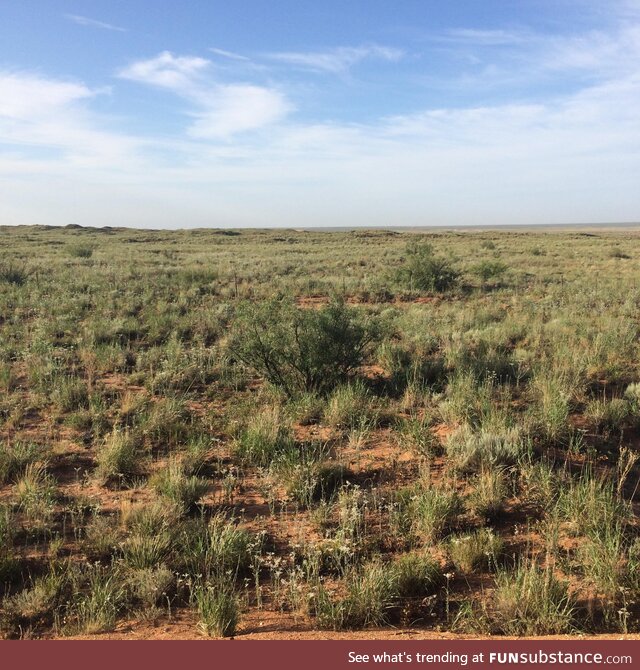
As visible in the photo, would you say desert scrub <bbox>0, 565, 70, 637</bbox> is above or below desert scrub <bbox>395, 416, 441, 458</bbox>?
below

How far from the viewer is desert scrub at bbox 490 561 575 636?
286cm

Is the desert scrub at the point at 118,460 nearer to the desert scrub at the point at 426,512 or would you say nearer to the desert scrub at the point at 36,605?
the desert scrub at the point at 36,605

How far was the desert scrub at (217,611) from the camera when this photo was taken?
286cm

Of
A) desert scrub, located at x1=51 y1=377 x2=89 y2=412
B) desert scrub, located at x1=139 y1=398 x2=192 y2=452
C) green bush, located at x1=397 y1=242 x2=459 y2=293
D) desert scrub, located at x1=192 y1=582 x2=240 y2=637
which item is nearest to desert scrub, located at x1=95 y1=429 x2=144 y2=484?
desert scrub, located at x1=139 y1=398 x2=192 y2=452

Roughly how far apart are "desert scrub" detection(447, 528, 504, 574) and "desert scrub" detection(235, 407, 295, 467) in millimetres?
1979

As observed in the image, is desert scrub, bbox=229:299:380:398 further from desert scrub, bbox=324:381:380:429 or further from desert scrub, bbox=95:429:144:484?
desert scrub, bbox=95:429:144:484

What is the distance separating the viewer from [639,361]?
8164 millimetres

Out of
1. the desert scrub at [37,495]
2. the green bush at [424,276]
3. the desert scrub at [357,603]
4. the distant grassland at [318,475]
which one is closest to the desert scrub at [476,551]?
the distant grassland at [318,475]

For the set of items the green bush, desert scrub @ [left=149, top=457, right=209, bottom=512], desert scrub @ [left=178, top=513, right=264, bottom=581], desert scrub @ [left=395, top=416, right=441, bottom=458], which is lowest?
desert scrub @ [left=178, top=513, right=264, bottom=581]

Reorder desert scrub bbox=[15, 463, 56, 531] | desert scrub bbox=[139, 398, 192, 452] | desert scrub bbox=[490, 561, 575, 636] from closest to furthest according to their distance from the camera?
desert scrub bbox=[490, 561, 575, 636] → desert scrub bbox=[15, 463, 56, 531] → desert scrub bbox=[139, 398, 192, 452]

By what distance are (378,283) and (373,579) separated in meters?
14.1

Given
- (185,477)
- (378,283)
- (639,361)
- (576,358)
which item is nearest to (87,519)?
(185,477)

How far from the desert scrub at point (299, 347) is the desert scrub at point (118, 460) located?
7.80 feet

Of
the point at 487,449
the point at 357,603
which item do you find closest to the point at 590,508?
the point at 487,449
